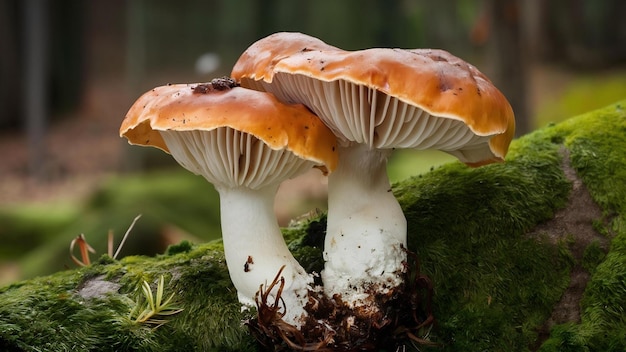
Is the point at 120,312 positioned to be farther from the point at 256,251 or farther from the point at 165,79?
the point at 165,79

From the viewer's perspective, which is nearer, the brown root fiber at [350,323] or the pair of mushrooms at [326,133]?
the pair of mushrooms at [326,133]

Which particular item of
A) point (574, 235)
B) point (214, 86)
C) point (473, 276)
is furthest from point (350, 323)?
point (574, 235)

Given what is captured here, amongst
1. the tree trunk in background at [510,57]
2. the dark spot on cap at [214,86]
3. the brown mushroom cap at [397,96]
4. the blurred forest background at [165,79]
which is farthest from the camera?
the blurred forest background at [165,79]

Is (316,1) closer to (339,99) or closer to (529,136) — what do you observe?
(529,136)

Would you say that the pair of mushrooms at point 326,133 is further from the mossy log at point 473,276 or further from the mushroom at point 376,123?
the mossy log at point 473,276

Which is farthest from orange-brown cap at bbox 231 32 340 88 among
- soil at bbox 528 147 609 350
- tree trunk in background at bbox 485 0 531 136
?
tree trunk in background at bbox 485 0 531 136

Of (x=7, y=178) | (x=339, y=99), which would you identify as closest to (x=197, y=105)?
(x=339, y=99)

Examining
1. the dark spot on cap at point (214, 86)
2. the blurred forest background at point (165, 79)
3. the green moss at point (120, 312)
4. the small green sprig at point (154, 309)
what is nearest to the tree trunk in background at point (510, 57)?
the blurred forest background at point (165, 79)

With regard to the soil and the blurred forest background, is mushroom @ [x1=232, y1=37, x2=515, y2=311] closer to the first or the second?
the soil
